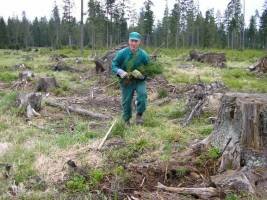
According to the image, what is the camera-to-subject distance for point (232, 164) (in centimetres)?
535

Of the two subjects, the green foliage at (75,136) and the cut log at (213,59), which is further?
the cut log at (213,59)

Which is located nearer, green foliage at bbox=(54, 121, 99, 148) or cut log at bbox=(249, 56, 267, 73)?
green foliage at bbox=(54, 121, 99, 148)

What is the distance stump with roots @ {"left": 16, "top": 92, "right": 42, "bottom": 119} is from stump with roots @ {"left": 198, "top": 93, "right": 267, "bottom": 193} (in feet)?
15.8

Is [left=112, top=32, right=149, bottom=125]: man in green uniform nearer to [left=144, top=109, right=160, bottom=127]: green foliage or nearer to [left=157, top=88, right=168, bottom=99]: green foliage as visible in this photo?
[left=144, top=109, right=160, bottom=127]: green foliage

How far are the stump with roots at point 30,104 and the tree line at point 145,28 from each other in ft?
146

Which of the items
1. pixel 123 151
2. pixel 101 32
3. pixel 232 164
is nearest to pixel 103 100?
pixel 123 151

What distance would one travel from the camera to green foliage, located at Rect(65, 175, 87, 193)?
5016 millimetres

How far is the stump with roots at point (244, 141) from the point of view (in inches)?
202

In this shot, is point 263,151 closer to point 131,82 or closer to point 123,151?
point 123,151

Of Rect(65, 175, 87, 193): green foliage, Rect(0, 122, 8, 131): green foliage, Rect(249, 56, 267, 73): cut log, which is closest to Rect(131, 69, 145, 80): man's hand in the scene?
Rect(0, 122, 8, 131): green foliage

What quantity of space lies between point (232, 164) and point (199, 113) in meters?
3.59

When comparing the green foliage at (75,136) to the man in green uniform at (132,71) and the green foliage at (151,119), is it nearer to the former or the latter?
the man in green uniform at (132,71)

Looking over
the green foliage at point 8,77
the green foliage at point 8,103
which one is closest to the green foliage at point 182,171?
the green foliage at point 8,103

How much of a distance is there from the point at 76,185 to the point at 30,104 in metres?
4.89
